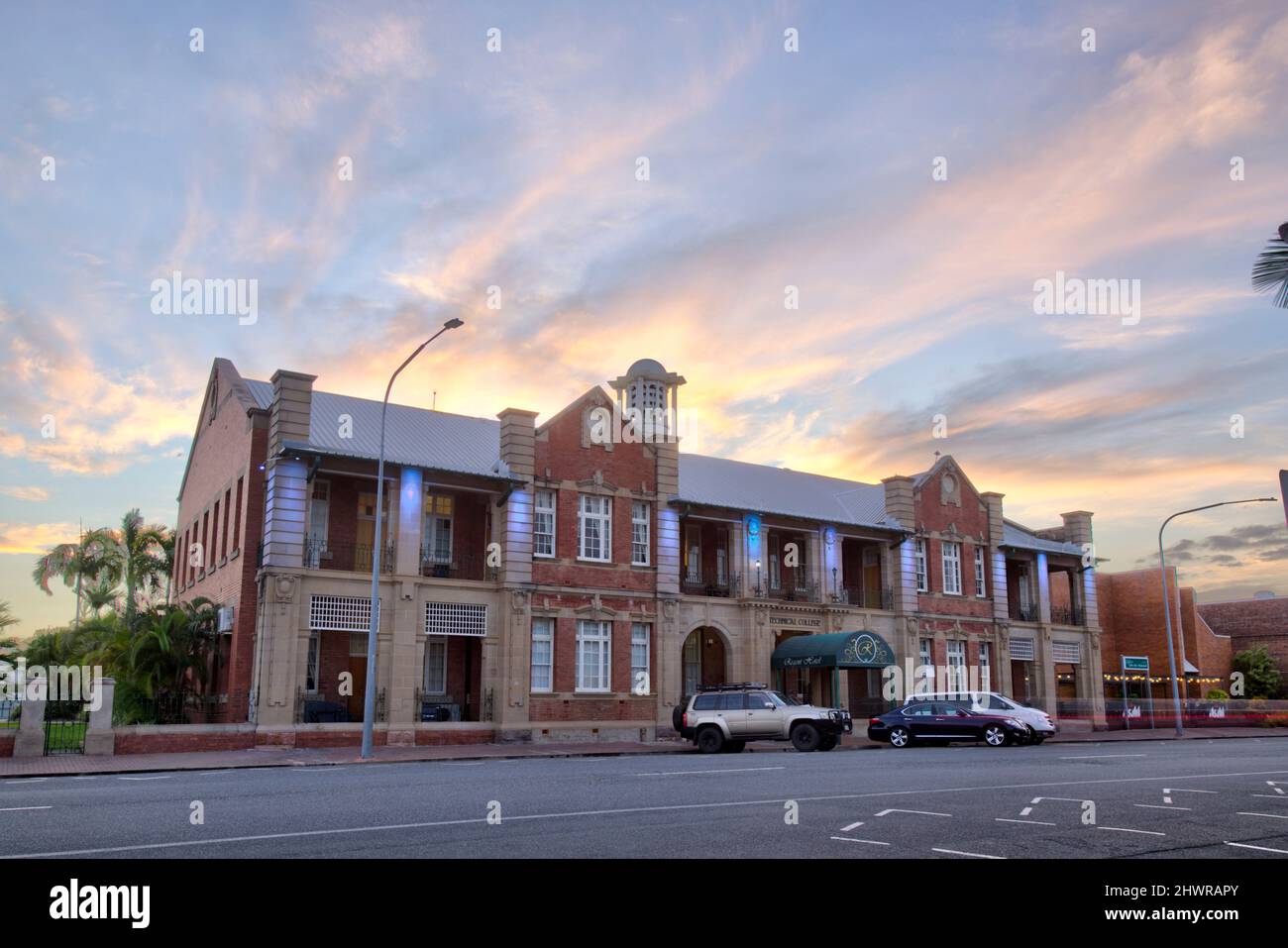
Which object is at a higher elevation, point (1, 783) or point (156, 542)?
point (156, 542)

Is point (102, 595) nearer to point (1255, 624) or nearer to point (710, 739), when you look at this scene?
point (710, 739)

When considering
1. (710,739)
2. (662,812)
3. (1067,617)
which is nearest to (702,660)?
(710,739)

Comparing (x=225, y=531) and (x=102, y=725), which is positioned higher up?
(x=225, y=531)

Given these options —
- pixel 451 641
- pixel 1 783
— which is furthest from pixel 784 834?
pixel 451 641

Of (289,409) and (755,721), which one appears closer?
(755,721)

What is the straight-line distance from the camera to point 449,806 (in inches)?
514

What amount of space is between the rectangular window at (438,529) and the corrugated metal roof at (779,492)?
8517 millimetres

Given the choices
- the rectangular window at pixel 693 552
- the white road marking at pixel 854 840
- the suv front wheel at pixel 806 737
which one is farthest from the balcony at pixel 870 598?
the white road marking at pixel 854 840

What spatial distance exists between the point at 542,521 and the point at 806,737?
11.6m

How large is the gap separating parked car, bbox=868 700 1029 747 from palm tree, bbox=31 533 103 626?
4942 centimetres

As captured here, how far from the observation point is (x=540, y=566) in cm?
3456
